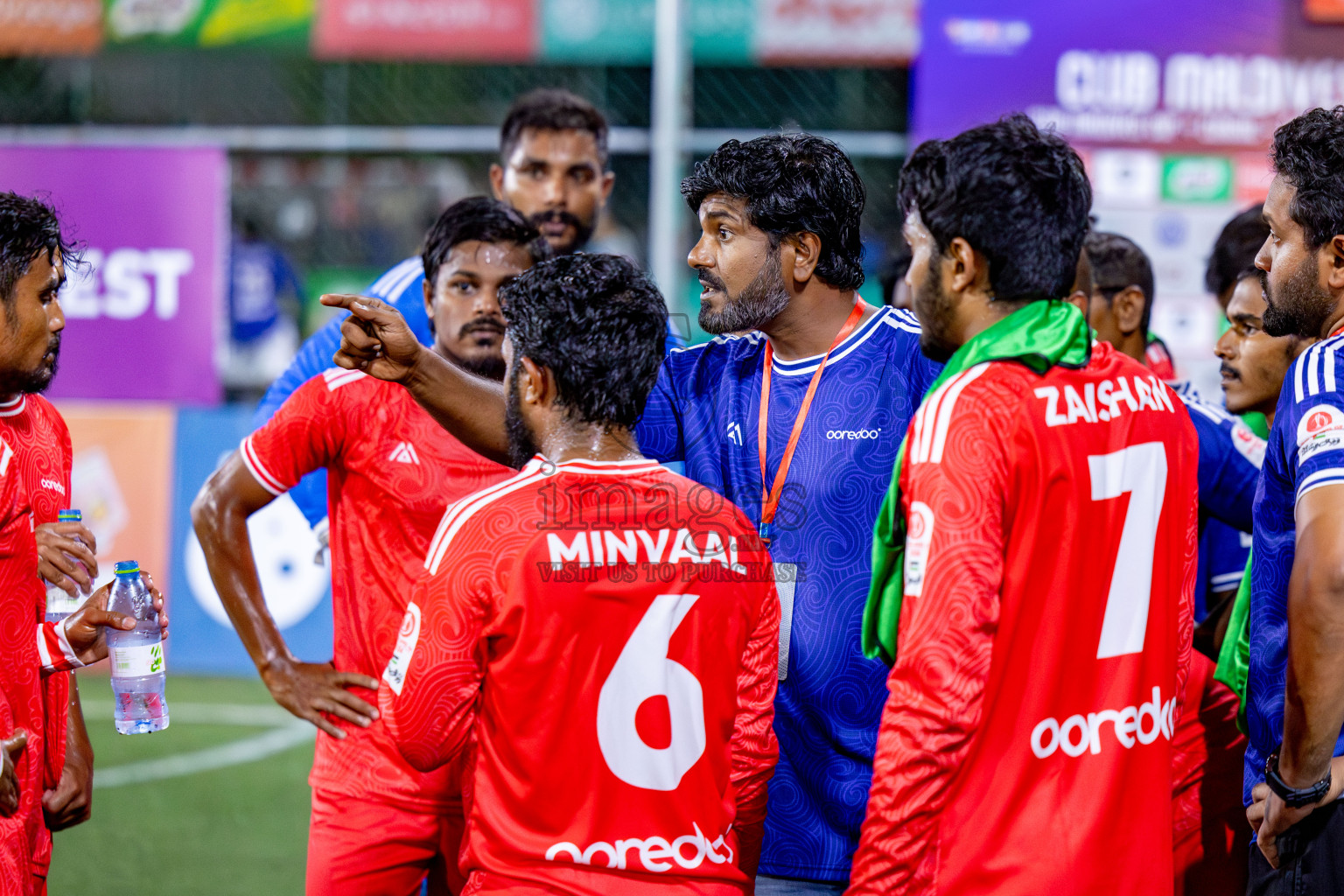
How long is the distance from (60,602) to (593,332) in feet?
6.29

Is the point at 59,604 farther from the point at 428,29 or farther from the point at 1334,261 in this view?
the point at 428,29

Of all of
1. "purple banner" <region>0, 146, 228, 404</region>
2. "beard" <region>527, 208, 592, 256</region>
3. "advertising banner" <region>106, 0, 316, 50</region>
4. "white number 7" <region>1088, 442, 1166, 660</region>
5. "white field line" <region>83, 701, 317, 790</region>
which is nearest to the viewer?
"white number 7" <region>1088, 442, 1166, 660</region>

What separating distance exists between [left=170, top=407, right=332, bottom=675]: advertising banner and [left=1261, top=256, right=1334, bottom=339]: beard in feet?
20.1

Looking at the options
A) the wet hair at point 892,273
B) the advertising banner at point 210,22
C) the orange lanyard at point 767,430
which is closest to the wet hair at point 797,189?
the orange lanyard at point 767,430

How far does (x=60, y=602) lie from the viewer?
3.48m

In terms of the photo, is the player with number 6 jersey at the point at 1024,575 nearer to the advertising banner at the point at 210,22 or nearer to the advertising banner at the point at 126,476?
the advertising banner at the point at 126,476

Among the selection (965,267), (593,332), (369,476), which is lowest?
(369,476)

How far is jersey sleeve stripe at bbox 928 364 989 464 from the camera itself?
2156mm

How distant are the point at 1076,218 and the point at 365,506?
1.96 meters

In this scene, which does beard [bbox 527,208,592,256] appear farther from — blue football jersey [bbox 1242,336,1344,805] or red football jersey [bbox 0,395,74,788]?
blue football jersey [bbox 1242,336,1344,805]

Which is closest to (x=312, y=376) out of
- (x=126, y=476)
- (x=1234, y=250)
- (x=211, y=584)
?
(x=1234, y=250)

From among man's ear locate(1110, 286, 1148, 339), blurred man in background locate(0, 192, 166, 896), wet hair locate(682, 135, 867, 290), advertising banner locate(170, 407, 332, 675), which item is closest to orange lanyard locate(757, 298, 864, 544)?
wet hair locate(682, 135, 867, 290)

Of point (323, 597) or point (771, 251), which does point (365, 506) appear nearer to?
point (771, 251)

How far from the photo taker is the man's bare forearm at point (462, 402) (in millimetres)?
3109
